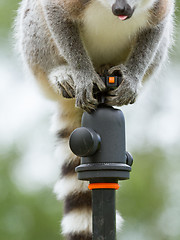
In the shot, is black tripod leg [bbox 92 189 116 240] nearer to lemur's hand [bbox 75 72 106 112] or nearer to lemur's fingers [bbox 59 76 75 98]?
lemur's hand [bbox 75 72 106 112]

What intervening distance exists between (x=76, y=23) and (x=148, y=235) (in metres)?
6.75

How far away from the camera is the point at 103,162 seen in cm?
234

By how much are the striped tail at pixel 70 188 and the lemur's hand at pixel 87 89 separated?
2.54 feet

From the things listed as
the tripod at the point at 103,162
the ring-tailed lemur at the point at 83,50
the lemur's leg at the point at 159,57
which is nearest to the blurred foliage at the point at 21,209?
the lemur's leg at the point at 159,57

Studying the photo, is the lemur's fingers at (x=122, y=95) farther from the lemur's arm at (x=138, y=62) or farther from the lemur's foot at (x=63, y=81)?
the lemur's foot at (x=63, y=81)

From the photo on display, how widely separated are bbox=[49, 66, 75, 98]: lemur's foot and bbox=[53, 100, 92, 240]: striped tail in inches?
16.6

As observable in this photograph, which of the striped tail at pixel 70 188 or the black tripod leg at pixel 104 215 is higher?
the striped tail at pixel 70 188

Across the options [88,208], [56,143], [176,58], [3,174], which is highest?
[176,58]

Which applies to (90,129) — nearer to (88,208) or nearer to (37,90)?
(88,208)

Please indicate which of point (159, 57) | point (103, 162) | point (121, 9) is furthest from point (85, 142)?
point (159, 57)

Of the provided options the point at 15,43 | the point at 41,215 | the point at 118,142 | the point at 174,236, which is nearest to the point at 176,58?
the point at 174,236

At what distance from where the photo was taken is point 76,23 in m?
3.23

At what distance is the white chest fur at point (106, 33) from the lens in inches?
125

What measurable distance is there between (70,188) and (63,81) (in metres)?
0.77
